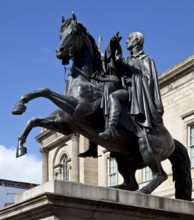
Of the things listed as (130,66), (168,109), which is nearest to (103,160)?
(168,109)

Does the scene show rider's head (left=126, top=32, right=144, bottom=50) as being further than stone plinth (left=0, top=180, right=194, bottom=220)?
Yes

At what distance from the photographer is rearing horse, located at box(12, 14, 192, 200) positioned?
8961 millimetres

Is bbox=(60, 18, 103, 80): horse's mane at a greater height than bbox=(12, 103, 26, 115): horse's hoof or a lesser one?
greater

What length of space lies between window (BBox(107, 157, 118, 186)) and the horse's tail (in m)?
26.3

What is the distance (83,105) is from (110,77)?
31.7 inches

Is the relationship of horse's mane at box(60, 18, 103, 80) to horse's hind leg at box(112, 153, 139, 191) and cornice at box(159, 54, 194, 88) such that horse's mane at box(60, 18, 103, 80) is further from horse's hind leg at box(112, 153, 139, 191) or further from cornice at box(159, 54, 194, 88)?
cornice at box(159, 54, 194, 88)

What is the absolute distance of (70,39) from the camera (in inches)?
373

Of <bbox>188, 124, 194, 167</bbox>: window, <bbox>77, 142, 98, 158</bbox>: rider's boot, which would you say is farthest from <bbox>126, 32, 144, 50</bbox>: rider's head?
<bbox>188, 124, 194, 167</bbox>: window

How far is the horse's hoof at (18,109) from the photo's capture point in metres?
8.70

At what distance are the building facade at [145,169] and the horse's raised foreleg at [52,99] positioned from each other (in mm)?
20588

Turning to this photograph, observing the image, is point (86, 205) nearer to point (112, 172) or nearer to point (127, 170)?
point (127, 170)

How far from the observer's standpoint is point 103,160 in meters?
38.3

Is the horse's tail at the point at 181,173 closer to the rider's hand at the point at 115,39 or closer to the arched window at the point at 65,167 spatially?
the rider's hand at the point at 115,39

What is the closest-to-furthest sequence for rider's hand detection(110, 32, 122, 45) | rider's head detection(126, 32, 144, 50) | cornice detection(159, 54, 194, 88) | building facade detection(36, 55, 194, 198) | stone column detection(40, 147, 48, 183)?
1. rider's hand detection(110, 32, 122, 45)
2. rider's head detection(126, 32, 144, 50)
3. cornice detection(159, 54, 194, 88)
4. building facade detection(36, 55, 194, 198)
5. stone column detection(40, 147, 48, 183)
